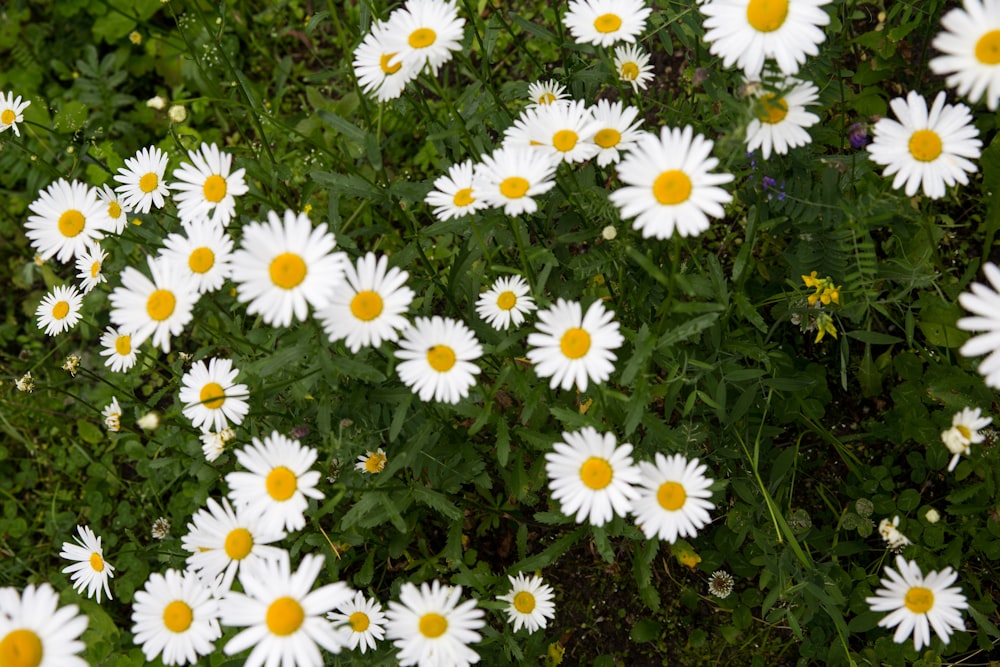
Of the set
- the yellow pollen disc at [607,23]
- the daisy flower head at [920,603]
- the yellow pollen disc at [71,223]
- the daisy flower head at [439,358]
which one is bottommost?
the daisy flower head at [920,603]

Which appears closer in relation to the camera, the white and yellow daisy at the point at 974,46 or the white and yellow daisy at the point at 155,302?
the white and yellow daisy at the point at 974,46

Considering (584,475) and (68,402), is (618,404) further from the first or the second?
(68,402)

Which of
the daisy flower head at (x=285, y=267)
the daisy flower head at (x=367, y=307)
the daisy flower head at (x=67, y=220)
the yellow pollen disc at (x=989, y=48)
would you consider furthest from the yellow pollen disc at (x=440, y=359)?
the yellow pollen disc at (x=989, y=48)

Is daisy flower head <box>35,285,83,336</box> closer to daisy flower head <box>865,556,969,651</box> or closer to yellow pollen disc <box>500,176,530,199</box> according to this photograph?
yellow pollen disc <box>500,176,530,199</box>

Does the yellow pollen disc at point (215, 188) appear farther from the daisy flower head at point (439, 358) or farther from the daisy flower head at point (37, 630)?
the daisy flower head at point (37, 630)

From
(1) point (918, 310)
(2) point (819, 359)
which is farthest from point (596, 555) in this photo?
(1) point (918, 310)

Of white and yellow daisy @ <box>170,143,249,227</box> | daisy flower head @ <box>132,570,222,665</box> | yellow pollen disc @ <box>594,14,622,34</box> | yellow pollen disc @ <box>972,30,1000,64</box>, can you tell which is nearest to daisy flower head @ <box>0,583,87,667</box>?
daisy flower head @ <box>132,570,222,665</box>
